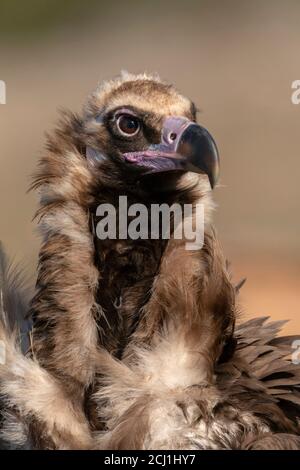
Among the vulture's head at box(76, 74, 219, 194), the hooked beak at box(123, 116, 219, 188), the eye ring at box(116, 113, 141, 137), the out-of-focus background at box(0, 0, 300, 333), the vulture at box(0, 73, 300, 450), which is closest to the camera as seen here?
the vulture at box(0, 73, 300, 450)

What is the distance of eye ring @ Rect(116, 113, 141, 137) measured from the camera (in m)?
3.17

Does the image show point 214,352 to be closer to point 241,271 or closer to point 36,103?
point 241,271

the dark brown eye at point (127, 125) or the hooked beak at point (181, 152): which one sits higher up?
the dark brown eye at point (127, 125)

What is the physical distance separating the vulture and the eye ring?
0.02 m

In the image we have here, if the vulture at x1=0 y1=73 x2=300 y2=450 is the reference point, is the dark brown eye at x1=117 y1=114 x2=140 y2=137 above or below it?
above

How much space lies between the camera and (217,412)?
2797mm

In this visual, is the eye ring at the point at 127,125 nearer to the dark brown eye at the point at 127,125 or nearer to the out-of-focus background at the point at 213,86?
the dark brown eye at the point at 127,125

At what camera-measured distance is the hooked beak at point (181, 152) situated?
2904 mm

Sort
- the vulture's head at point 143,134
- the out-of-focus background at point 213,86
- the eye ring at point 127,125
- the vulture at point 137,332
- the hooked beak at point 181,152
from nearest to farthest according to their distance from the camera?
the vulture at point 137,332
the hooked beak at point 181,152
the vulture's head at point 143,134
the eye ring at point 127,125
the out-of-focus background at point 213,86

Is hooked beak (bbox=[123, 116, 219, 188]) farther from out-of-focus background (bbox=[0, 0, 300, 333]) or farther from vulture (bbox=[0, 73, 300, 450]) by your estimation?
out-of-focus background (bbox=[0, 0, 300, 333])
